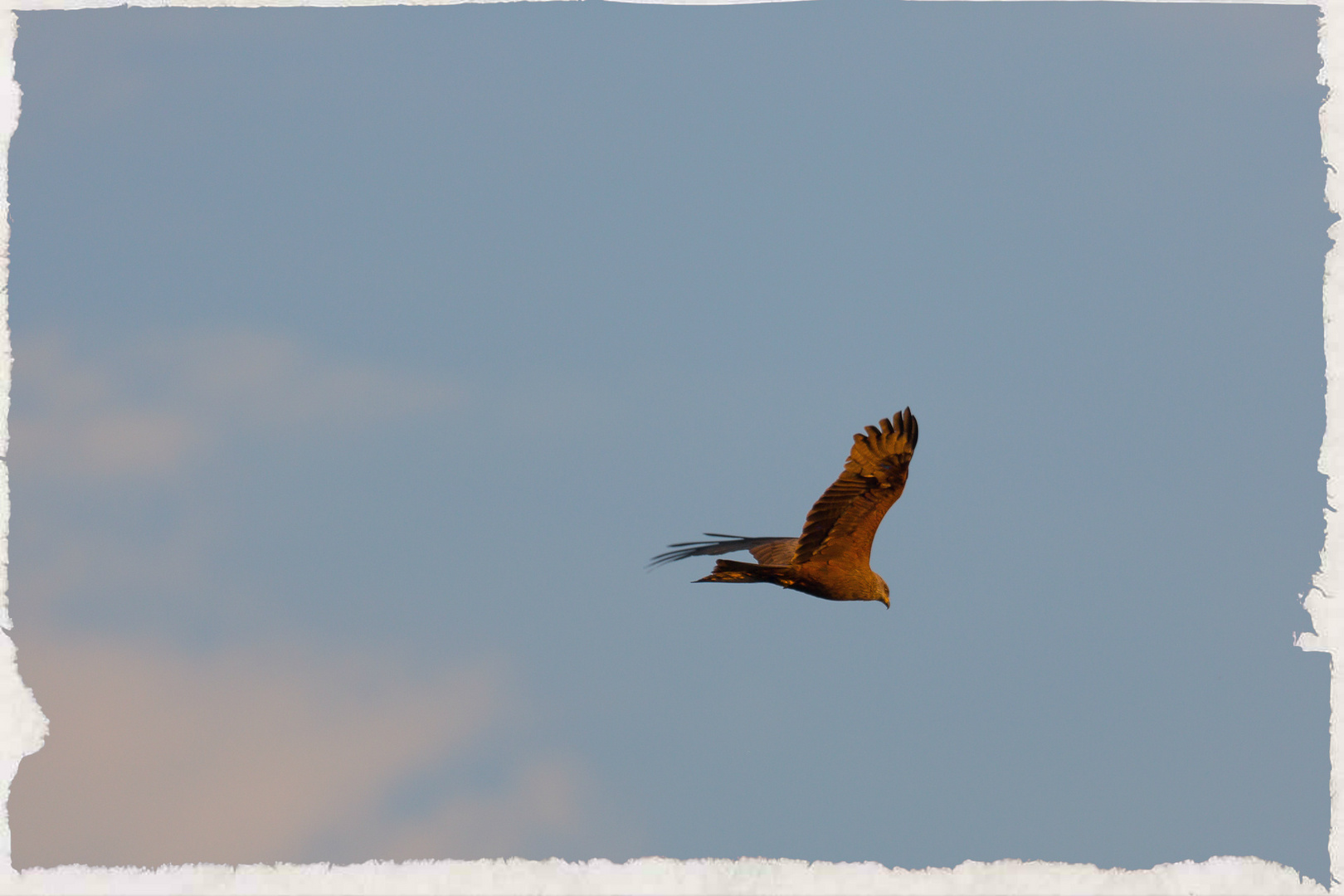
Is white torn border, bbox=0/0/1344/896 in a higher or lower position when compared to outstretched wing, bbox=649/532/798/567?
lower

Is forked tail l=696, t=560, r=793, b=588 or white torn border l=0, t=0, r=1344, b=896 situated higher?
forked tail l=696, t=560, r=793, b=588

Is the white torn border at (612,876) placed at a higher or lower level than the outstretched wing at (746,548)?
lower

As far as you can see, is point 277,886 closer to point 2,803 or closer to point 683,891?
point 2,803

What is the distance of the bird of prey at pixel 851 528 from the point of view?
1529cm

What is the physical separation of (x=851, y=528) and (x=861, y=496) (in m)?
0.40

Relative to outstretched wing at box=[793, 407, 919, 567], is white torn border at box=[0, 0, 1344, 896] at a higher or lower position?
lower

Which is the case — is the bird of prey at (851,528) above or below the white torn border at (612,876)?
above

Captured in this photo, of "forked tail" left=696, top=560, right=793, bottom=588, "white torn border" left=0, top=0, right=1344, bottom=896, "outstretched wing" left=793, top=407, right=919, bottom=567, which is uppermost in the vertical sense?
"outstretched wing" left=793, top=407, right=919, bottom=567

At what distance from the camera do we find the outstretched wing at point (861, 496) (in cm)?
1529

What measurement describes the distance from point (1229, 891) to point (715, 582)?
548cm

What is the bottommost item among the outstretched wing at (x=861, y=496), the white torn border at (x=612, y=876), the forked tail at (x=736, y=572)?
the white torn border at (x=612, y=876)

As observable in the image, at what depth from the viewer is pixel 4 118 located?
1441 cm

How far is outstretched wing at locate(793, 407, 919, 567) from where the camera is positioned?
50.2ft

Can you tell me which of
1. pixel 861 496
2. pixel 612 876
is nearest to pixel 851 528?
pixel 861 496
